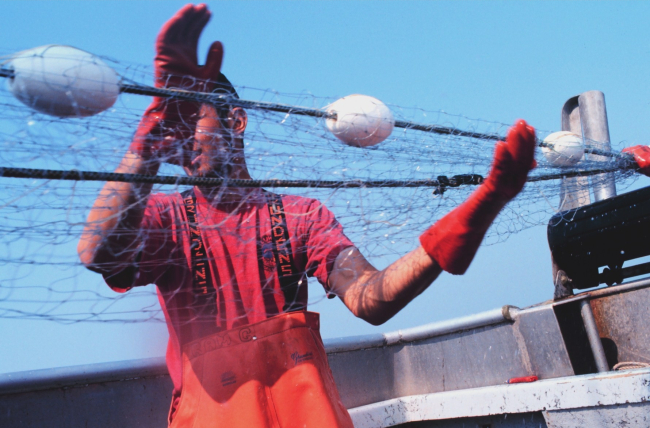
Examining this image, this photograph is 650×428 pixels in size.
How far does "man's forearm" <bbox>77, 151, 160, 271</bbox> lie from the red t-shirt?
6cm

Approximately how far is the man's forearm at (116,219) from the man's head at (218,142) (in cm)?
15

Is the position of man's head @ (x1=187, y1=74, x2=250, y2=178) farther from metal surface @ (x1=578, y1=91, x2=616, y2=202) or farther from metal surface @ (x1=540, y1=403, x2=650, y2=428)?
metal surface @ (x1=578, y1=91, x2=616, y2=202)

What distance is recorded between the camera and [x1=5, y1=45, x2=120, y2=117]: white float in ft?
4.32

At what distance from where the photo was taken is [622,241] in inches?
116

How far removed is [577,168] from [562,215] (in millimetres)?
434

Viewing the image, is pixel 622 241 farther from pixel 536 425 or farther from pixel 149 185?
pixel 149 185

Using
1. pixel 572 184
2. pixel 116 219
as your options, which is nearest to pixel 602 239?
pixel 572 184

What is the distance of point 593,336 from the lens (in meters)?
3.05

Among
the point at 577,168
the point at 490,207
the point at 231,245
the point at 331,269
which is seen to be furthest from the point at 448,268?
the point at 577,168

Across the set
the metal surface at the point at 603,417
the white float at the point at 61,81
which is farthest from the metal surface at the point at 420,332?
the white float at the point at 61,81

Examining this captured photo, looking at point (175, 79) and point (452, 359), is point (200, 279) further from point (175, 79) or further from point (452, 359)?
point (452, 359)

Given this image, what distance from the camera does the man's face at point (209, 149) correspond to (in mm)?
1682

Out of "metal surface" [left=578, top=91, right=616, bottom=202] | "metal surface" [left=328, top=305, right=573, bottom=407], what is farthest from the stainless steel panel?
"metal surface" [left=578, top=91, right=616, bottom=202]

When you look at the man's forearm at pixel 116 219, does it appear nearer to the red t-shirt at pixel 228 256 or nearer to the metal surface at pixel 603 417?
the red t-shirt at pixel 228 256
